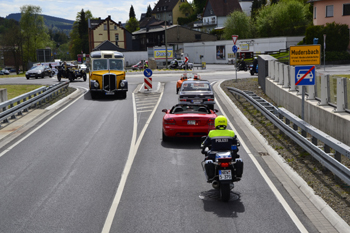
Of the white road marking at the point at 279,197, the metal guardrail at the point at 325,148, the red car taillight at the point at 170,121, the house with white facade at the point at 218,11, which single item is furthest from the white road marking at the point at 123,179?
the house with white facade at the point at 218,11

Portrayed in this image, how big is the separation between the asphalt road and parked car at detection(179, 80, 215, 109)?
463cm

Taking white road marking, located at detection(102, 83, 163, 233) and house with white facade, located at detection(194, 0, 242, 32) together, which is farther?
house with white facade, located at detection(194, 0, 242, 32)

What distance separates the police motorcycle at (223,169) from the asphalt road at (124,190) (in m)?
0.32

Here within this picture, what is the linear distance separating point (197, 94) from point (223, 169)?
12627mm

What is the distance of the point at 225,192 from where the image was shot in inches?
334

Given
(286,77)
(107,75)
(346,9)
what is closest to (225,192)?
(286,77)

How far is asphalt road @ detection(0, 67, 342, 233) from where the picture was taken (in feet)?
24.5

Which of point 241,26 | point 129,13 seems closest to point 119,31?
point 241,26

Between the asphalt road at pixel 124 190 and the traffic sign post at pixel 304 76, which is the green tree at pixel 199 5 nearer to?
the asphalt road at pixel 124 190

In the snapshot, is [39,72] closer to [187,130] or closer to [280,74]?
[280,74]

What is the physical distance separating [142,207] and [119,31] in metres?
117

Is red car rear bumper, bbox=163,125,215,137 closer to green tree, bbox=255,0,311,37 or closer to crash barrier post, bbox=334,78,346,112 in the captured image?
crash barrier post, bbox=334,78,346,112

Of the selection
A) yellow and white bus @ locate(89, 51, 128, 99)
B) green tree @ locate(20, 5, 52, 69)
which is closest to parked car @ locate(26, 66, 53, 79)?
yellow and white bus @ locate(89, 51, 128, 99)

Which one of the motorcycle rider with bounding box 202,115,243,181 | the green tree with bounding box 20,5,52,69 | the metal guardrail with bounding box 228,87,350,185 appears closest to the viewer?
the metal guardrail with bounding box 228,87,350,185
